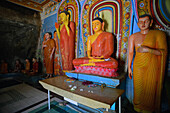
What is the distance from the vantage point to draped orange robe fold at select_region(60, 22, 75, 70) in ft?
11.8

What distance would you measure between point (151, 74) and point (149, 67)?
15cm

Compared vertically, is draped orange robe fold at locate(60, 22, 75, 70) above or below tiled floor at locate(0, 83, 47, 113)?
above

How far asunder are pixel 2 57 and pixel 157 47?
280 inches

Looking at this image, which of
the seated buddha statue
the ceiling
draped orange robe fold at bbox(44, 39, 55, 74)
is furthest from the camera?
the ceiling

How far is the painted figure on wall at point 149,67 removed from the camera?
6.09ft

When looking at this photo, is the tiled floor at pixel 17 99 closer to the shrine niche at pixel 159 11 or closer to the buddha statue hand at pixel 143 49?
the buddha statue hand at pixel 143 49

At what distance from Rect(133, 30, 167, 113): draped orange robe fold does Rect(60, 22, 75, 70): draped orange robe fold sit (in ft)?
7.65

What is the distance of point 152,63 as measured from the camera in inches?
76.5

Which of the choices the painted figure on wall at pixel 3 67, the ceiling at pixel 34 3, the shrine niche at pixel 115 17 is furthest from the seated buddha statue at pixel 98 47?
the painted figure on wall at pixel 3 67

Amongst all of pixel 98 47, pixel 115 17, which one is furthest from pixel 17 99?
pixel 115 17

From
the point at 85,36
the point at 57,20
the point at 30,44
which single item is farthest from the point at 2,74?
the point at 85,36

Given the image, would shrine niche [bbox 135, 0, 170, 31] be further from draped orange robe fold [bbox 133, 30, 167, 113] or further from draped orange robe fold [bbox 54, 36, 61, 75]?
draped orange robe fold [bbox 54, 36, 61, 75]

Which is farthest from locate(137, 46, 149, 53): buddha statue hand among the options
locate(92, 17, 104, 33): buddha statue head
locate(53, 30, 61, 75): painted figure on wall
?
locate(53, 30, 61, 75): painted figure on wall

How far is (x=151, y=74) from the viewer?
193cm
